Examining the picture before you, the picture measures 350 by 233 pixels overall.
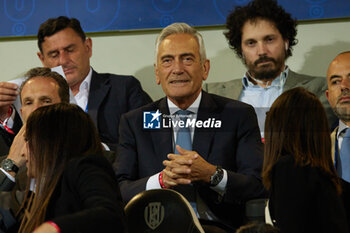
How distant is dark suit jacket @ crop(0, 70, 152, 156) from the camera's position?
3.12 metres

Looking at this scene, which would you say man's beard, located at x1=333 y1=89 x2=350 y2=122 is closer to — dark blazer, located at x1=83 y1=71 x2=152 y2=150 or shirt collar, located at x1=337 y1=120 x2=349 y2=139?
shirt collar, located at x1=337 y1=120 x2=349 y2=139

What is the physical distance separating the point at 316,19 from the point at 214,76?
724 mm

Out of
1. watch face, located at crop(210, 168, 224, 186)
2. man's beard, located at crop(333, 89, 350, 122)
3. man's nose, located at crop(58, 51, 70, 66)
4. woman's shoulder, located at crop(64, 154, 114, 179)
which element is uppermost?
man's nose, located at crop(58, 51, 70, 66)

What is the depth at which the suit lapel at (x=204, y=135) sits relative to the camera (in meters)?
2.60

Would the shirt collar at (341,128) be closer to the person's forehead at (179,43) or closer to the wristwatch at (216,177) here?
the wristwatch at (216,177)

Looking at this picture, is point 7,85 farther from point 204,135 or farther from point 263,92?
point 263,92

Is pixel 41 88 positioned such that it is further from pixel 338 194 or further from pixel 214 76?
pixel 338 194

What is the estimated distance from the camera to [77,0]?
3729mm

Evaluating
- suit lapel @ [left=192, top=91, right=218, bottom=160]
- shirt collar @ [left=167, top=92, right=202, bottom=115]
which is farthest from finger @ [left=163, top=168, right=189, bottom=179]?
shirt collar @ [left=167, top=92, right=202, bottom=115]

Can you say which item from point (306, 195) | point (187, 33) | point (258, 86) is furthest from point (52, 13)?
point (306, 195)

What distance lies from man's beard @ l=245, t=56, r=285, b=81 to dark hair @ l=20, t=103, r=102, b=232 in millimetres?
1688

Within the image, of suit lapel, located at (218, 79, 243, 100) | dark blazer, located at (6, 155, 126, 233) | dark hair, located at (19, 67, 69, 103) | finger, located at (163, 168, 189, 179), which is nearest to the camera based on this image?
dark blazer, located at (6, 155, 126, 233)

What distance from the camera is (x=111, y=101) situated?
10.5 feet

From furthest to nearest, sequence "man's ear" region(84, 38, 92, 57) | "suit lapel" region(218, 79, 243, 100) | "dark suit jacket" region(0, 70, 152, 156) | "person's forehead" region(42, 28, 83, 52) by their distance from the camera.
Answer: "man's ear" region(84, 38, 92, 57), "person's forehead" region(42, 28, 83, 52), "suit lapel" region(218, 79, 243, 100), "dark suit jacket" region(0, 70, 152, 156)
